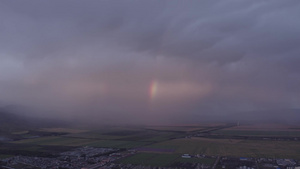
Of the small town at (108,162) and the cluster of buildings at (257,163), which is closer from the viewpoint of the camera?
the cluster of buildings at (257,163)

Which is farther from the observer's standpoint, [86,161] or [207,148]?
[207,148]

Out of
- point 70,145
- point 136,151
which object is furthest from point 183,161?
point 70,145

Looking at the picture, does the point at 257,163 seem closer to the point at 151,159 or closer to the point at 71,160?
the point at 151,159

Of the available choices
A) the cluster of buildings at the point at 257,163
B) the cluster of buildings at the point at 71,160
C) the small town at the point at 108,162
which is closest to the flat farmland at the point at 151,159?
the small town at the point at 108,162

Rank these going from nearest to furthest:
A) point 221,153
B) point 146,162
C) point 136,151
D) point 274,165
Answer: point 274,165
point 146,162
point 221,153
point 136,151

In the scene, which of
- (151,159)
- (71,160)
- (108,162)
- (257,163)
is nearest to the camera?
(257,163)

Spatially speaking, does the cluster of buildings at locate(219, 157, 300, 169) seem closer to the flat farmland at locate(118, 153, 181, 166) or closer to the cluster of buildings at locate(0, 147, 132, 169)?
the flat farmland at locate(118, 153, 181, 166)

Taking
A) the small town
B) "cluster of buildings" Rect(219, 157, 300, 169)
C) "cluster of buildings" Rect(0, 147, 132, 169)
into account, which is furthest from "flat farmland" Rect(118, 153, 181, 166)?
"cluster of buildings" Rect(219, 157, 300, 169)

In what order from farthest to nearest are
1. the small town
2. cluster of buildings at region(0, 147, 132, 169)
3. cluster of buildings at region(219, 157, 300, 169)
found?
cluster of buildings at region(0, 147, 132, 169)
the small town
cluster of buildings at region(219, 157, 300, 169)

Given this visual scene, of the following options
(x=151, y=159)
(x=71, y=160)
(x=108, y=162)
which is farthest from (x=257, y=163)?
(x=71, y=160)

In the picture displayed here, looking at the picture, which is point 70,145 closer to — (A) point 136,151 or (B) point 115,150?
(B) point 115,150

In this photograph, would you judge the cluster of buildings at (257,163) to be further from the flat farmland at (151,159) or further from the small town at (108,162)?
the flat farmland at (151,159)
